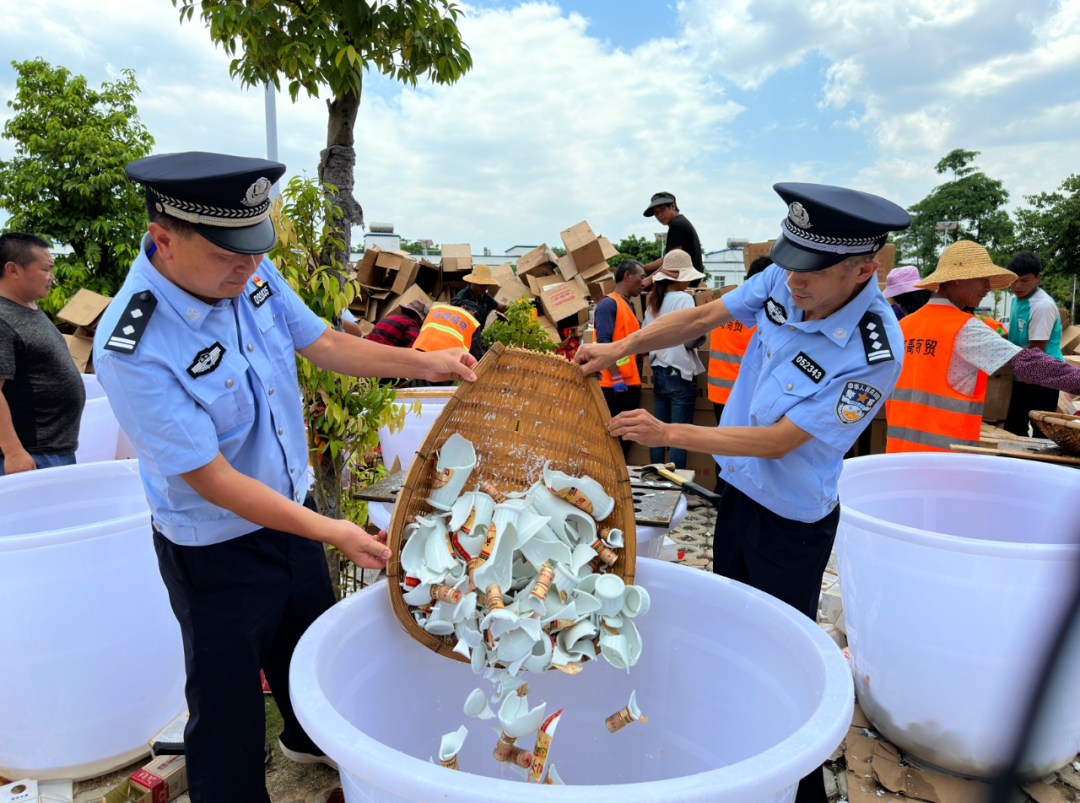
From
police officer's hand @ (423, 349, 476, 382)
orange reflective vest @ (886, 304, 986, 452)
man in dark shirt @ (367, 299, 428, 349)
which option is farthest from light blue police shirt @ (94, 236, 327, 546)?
man in dark shirt @ (367, 299, 428, 349)

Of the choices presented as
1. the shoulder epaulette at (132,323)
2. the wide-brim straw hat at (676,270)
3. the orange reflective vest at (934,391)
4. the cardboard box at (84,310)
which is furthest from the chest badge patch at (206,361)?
the cardboard box at (84,310)

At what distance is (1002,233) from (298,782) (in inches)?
1629

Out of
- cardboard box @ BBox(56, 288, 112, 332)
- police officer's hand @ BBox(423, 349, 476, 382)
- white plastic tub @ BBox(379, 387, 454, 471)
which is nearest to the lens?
police officer's hand @ BBox(423, 349, 476, 382)

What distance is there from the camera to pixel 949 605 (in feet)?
6.13

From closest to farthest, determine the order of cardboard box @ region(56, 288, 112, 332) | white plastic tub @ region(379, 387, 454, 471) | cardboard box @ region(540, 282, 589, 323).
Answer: white plastic tub @ region(379, 387, 454, 471) → cardboard box @ region(56, 288, 112, 332) → cardboard box @ region(540, 282, 589, 323)

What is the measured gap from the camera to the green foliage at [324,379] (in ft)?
7.53

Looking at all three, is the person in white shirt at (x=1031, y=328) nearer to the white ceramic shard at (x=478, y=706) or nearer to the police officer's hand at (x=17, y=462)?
the white ceramic shard at (x=478, y=706)

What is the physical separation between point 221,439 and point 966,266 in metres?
3.08

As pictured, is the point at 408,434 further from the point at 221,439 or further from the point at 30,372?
the point at 221,439

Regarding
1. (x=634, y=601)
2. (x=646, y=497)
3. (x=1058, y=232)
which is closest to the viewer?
(x=634, y=601)

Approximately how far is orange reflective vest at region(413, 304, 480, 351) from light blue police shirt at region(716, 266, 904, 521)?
5.23 ft

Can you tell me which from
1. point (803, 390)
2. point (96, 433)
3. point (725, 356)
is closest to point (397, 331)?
point (96, 433)

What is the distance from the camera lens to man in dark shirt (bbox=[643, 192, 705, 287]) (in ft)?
18.3

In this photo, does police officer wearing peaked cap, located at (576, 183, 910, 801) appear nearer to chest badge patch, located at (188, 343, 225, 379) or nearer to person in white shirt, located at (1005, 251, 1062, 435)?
chest badge patch, located at (188, 343, 225, 379)
